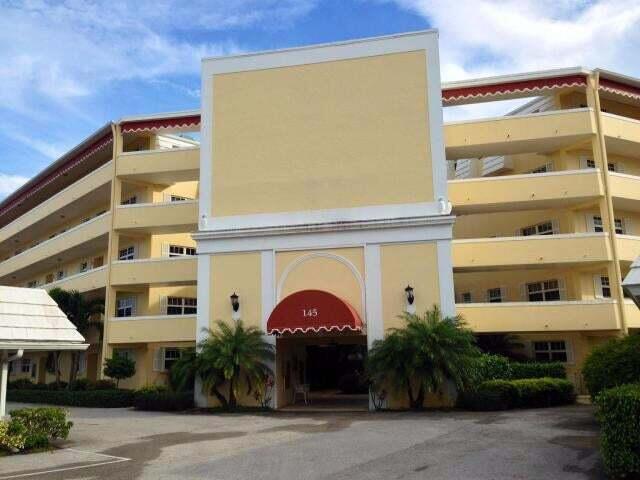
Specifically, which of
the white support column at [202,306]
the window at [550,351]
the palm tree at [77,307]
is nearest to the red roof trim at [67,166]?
the palm tree at [77,307]

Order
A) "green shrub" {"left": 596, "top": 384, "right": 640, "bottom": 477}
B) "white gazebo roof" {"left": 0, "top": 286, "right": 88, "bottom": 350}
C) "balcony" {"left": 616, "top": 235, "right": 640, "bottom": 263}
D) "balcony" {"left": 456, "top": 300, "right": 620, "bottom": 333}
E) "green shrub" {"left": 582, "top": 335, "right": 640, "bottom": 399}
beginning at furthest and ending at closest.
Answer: "balcony" {"left": 616, "top": 235, "right": 640, "bottom": 263}, "balcony" {"left": 456, "top": 300, "right": 620, "bottom": 333}, "green shrub" {"left": 582, "top": 335, "right": 640, "bottom": 399}, "white gazebo roof" {"left": 0, "top": 286, "right": 88, "bottom": 350}, "green shrub" {"left": 596, "top": 384, "right": 640, "bottom": 477}

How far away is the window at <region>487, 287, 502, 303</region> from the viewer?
3136 centimetres

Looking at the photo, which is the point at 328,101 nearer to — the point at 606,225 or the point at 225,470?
the point at 606,225

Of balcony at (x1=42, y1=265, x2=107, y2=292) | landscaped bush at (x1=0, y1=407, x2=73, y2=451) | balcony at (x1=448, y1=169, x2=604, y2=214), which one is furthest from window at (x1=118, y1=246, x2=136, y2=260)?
landscaped bush at (x1=0, y1=407, x2=73, y2=451)

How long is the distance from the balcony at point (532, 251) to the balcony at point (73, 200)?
19.1 m

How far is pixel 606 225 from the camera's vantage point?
26.6 meters

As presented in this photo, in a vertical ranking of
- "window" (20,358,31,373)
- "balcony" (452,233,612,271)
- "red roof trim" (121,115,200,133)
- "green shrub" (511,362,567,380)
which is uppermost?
"red roof trim" (121,115,200,133)

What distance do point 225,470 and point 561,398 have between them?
1434cm

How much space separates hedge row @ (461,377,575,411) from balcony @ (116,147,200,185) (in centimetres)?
1783

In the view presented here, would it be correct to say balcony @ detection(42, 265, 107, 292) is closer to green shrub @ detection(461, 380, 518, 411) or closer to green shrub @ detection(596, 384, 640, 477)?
green shrub @ detection(461, 380, 518, 411)

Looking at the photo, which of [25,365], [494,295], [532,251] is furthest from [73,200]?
[532,251]

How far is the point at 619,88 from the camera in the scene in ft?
93.8

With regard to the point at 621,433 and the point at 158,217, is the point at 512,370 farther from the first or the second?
the point at 158,217

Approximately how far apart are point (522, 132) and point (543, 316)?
825cm
